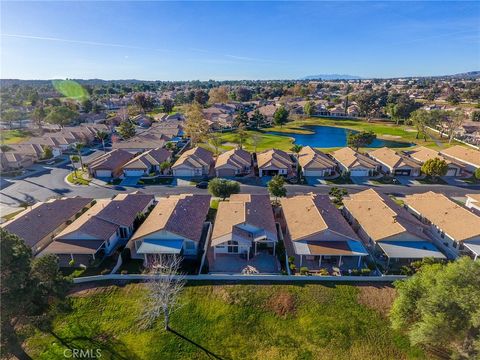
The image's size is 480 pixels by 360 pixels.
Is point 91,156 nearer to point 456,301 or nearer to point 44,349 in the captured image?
point 44,349

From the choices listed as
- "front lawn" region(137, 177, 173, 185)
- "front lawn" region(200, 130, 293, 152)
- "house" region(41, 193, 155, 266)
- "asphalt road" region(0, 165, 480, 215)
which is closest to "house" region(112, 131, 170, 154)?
"front lawn" region(200, 130, 293, 152)

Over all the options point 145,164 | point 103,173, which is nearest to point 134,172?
point 145,164

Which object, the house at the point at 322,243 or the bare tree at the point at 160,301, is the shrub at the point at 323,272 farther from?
the bare tree at the point at 160,301

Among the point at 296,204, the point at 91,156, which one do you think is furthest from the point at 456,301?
the point at 91,156

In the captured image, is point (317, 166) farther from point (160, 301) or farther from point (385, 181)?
point (160, 301)

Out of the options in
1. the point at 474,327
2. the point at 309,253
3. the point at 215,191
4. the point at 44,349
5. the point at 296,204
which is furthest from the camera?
the point at 215,191

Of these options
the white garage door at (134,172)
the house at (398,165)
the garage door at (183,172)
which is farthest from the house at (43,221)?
the house at (398,165)

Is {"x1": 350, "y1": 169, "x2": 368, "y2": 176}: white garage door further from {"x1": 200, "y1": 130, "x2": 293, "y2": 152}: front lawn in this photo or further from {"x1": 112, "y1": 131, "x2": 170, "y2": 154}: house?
{"x1": 112, "y1": 131, "x2": 170, "y2": 154}: house
